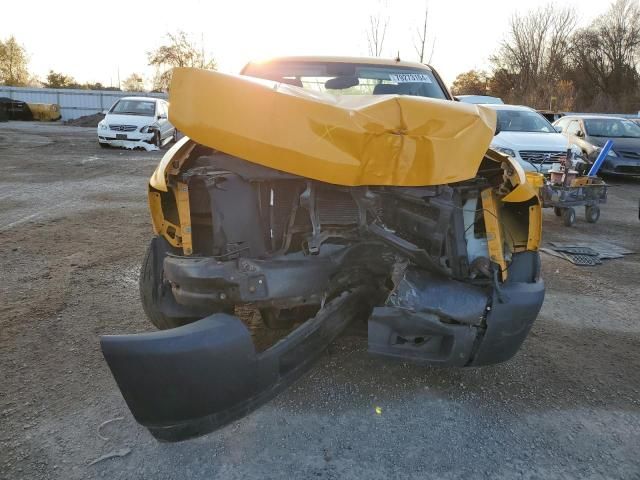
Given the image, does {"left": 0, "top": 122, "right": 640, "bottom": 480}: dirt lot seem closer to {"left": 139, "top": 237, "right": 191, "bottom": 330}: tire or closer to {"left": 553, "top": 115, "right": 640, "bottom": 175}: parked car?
{"left": 139, "top": 237, "right": 191, "bottom": 330}: tire

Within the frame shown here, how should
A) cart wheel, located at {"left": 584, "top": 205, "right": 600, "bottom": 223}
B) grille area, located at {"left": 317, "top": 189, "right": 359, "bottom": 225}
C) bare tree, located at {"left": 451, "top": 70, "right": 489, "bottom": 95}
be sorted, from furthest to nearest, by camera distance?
bare tree, located at {"left": 451, "top": 70, "right": 489, "bottom": 95} < cart wheel, located at {"left": 584, "top": 205, "right": 600, "bottom": 223} < grille area, located at {"left": 317, "top": 189, "right": 359, "bottom": 225}

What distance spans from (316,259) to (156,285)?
927 mm

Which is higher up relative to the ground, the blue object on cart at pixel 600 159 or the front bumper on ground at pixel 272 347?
the blue object on cart at pixel 600 159

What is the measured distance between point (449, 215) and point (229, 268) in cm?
112

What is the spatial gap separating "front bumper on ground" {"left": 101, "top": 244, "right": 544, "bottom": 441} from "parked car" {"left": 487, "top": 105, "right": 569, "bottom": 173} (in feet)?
21.6

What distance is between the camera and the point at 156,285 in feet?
8.82

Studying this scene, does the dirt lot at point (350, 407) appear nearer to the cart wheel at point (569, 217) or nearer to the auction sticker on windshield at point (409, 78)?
the auction sticker on windshield at point (409, 78)

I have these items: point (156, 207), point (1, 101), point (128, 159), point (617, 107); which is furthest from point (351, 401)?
point (617, 107)

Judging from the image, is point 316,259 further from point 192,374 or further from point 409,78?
point 409,78

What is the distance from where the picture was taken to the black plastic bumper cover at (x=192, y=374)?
1825 millimetres

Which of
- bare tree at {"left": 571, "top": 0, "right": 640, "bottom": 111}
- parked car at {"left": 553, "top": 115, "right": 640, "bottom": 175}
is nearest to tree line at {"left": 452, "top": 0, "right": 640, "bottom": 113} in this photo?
bare tree at {"left": 571, "top": 0, "right": 640, "bottom": 111}

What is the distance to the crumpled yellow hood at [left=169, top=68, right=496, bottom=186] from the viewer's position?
6.64 ft

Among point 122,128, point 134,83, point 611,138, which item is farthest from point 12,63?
point 611,138

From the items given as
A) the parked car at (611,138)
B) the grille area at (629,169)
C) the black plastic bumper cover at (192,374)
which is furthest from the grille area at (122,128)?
the black plastic bumper cover at (192,374)
